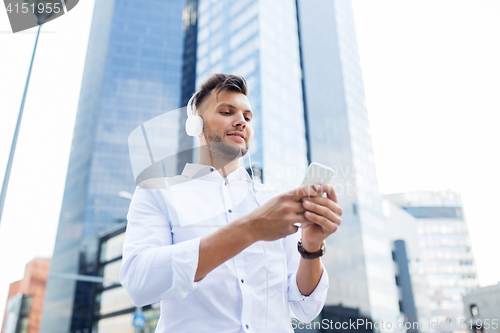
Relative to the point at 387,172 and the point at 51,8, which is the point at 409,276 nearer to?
the point at 387,172

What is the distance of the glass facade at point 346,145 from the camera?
14352mm

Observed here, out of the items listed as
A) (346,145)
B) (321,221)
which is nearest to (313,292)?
(321,221)

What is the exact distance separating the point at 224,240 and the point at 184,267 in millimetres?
77

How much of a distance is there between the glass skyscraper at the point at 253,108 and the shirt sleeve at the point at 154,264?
19cm

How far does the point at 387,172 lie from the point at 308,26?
1054 cm

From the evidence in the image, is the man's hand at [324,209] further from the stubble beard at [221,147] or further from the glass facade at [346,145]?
the glass facade at [346,145]

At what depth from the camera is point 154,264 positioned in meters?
0.52

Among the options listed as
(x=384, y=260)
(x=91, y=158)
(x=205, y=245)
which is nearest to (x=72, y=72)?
(x=205, y=245)

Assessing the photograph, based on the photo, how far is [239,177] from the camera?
847mm

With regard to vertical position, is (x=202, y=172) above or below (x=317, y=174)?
above

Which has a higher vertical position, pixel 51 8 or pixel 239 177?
pixel 51 8

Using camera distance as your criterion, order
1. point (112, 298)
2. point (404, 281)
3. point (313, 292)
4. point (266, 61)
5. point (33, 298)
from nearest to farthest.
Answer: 1. point (313, 292)
2. point (266, 61)
3. point (404, 281)
4. point (112, 298)
5. point (33, 298)

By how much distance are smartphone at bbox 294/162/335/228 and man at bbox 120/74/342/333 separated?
0.04 ft

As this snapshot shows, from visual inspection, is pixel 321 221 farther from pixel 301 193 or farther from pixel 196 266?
pixel 196 266
